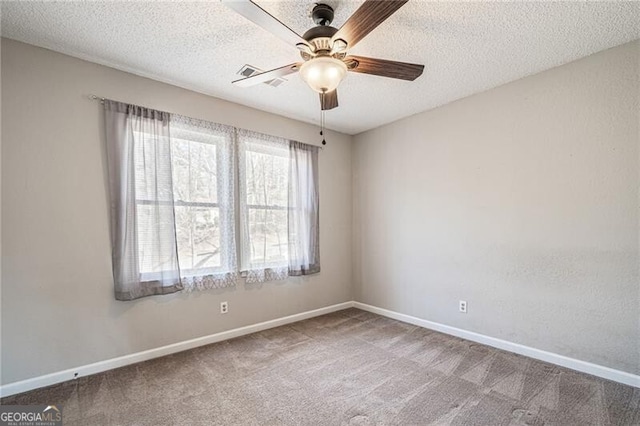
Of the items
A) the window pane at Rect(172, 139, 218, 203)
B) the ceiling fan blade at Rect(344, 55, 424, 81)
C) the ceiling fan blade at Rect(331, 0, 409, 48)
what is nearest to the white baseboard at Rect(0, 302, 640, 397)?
the window pane at Rect(172, 139, 218, 203)

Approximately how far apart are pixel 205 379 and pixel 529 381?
8.39ft

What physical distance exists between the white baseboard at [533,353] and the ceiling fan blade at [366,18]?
302cm

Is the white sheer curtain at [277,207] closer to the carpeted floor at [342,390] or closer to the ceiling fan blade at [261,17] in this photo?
the carpeted floor at [342,390]

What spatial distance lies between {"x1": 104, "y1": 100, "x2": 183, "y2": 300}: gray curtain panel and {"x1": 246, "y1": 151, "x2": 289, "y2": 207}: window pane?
87 centimetres

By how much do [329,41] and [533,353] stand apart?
3126 millimetres

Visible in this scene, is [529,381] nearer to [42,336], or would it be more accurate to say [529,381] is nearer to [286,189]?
[286,189]

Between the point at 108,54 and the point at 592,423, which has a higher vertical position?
the point at 108,54

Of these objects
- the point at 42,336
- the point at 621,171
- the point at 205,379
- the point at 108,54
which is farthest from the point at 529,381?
the point at 108,54

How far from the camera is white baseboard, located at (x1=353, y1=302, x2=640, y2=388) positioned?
7.49 feet

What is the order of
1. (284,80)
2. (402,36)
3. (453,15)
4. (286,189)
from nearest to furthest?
(453,15)
(402,36)
(284,80)
(286,189)

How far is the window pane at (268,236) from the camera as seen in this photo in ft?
11.3

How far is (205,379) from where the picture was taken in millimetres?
2391

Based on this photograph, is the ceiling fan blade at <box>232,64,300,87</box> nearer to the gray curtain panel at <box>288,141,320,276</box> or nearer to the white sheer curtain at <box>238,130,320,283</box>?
the white sheer curtain at <box>238,130,320,283</box>

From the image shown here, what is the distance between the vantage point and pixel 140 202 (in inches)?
105
